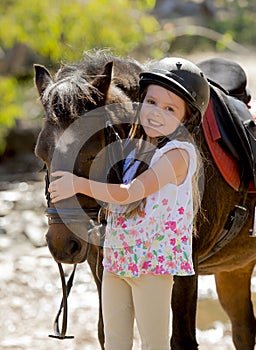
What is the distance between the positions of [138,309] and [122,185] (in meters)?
0.48

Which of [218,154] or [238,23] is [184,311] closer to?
[218,154]

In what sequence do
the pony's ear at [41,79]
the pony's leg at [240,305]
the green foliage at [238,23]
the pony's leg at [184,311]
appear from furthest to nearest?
the green foliage at [238,23]
the pony's leg at [240,305]
the pony's leg at [184,311]
the pony's ear at [41,79]

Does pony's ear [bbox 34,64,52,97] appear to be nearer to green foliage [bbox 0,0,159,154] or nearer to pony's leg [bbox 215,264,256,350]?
pony's leg [bbox 215,264,256,350]

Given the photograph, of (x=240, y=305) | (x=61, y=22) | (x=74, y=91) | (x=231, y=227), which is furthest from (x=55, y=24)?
(x=74, y=91)

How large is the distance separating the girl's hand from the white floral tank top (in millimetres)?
226

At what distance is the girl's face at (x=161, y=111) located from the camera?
2.73 meters

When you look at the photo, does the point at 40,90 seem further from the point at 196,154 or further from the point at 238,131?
the point at 238,131

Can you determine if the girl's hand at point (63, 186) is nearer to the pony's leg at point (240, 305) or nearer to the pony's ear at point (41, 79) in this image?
the pony's ear at point (41, 79)

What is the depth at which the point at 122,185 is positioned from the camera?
8.85 ft

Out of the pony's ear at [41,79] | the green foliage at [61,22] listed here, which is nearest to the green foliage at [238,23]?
the green foliage at [61,22]

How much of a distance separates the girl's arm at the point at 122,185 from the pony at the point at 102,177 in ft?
0.22

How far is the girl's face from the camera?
8.95 ft

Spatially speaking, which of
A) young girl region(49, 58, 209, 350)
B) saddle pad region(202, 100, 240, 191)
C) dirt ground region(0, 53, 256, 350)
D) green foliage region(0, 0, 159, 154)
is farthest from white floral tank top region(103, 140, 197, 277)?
green foliage region(0, 0, 159, 154)

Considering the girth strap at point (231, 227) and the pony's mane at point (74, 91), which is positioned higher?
the pony's mane at point (74, 91)
